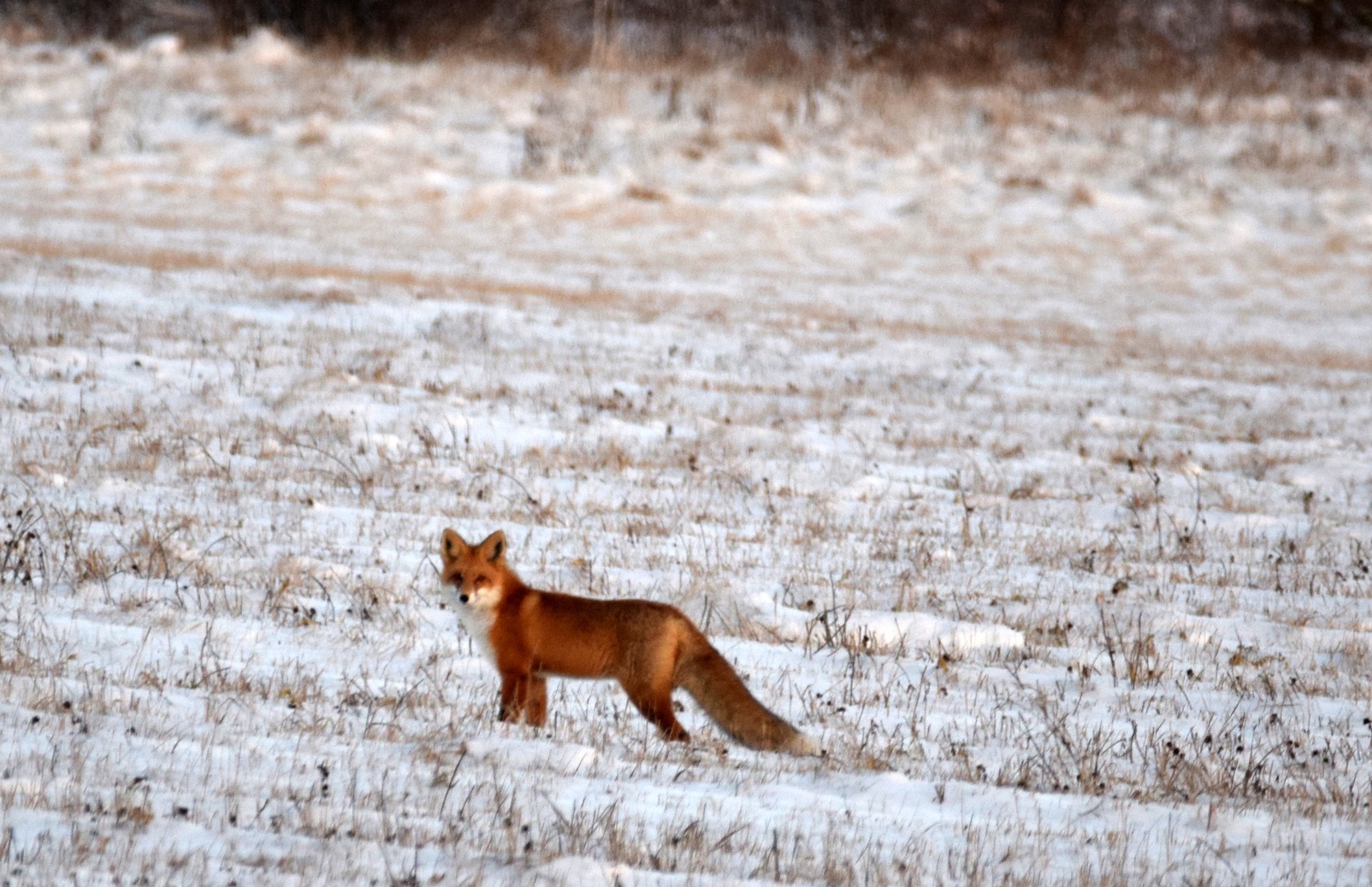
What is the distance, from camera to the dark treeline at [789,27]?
1330 inches

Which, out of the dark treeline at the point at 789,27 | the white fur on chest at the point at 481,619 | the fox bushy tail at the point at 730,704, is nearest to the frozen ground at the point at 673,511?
the fox bushy tail at the point at 730,704

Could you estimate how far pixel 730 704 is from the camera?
18.5 ft

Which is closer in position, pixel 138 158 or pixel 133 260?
pixel 133 260

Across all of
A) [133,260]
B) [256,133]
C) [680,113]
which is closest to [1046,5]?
[680,113]

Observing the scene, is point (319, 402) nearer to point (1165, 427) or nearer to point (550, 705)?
point (550, 705)

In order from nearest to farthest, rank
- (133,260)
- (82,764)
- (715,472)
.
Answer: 1. (82,764)
2. (715,472)
3. (133,260)

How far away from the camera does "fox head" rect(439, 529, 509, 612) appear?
5789 mm

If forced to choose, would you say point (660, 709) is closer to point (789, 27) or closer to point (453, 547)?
point (453, 547)

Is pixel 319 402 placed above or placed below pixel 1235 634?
above

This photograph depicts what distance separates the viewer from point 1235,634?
7750 millimetres

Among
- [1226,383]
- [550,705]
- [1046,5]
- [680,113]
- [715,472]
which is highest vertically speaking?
[1046,5]

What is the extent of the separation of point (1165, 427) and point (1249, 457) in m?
1.14

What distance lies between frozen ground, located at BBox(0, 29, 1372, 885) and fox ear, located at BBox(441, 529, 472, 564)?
0.61 meters

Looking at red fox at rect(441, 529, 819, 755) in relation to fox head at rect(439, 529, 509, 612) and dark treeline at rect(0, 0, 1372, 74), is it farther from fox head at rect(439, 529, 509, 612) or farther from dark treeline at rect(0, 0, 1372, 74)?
dark treeline at rect(0, 0, 1372, 74)
